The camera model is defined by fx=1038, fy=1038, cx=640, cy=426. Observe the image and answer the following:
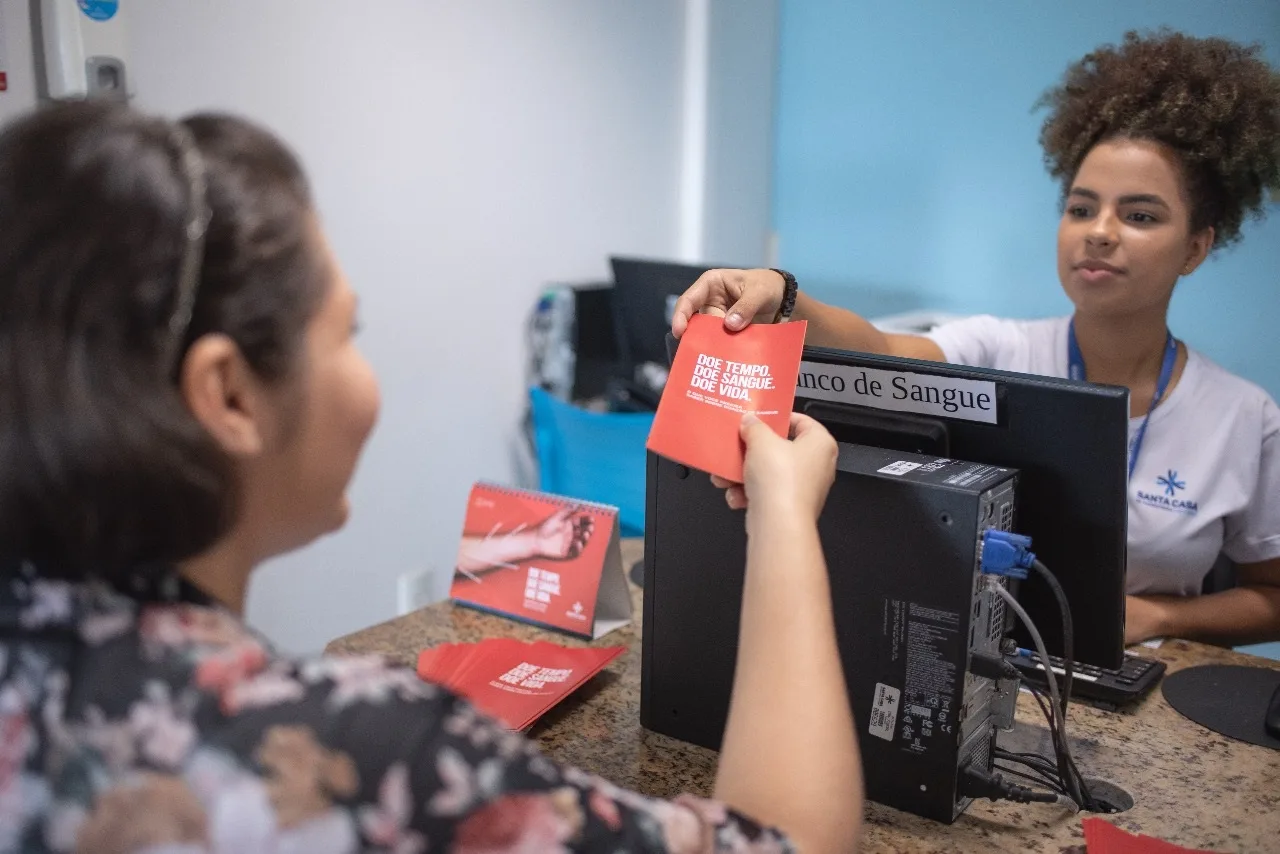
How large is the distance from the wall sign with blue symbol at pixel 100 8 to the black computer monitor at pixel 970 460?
1.35m

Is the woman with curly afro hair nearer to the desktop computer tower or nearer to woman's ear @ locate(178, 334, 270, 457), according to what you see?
the desktop computer tower

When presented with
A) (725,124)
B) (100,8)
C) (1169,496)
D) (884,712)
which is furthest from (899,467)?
(725,124)

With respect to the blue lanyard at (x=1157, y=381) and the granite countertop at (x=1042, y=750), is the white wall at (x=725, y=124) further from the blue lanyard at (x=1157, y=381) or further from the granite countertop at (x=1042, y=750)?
the granite countertop at (x=1042, y=750)

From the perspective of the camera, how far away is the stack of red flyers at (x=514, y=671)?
1.18m

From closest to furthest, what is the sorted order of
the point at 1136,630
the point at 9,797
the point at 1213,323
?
the point at 9,797
the point at 1136,630
the point at 1213,323

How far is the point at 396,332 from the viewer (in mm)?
2467

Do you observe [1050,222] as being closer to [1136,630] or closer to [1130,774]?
[1136,630]

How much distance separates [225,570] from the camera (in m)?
0.71

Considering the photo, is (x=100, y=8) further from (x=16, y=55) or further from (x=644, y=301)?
(x=644, y=301)

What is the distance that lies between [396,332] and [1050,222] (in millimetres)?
1819

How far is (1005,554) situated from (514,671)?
0.61m

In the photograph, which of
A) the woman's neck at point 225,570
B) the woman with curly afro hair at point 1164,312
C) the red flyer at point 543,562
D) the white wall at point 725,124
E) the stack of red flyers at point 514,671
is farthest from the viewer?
the white wall at point 725,124

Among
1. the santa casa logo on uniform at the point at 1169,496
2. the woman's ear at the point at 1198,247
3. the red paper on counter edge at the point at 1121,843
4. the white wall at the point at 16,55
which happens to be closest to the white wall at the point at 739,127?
the woman's ear at the point at 1198,247

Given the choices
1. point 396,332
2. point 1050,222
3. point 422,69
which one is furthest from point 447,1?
point 1050,222
